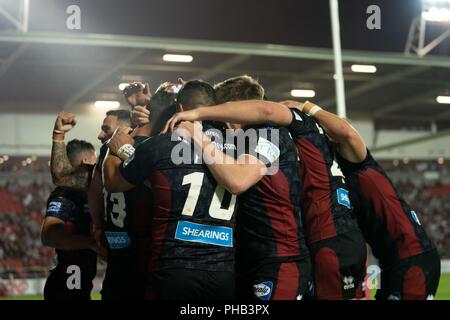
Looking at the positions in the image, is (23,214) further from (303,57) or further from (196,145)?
(196,145)

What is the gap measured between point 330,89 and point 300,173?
14.6 meters

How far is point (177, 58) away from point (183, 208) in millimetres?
11673

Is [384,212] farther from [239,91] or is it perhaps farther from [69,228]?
[69,228]

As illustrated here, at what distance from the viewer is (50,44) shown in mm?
13453

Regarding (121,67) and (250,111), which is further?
(121,67)

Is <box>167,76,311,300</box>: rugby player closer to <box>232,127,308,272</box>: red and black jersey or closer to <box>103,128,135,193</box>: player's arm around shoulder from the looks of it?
<box>232,127,308,272</box>: red and black jersey


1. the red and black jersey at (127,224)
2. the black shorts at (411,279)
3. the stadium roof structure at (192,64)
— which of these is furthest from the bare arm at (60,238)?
the stadium roof structure at (192,64)

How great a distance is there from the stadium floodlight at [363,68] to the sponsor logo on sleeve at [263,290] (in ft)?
41.5

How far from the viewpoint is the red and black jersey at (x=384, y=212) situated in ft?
14.5

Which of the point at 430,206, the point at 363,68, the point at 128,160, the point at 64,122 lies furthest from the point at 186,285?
the point at 430,206

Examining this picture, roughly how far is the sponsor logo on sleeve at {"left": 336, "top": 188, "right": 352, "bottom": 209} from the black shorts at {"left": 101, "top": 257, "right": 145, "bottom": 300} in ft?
4.33

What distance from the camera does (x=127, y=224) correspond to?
13.9 feet

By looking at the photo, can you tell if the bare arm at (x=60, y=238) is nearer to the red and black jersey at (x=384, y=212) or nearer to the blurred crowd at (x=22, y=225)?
the red and black jersey at (x=384, y=212)

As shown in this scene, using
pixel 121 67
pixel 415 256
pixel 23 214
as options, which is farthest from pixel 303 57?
pixel 23 214
